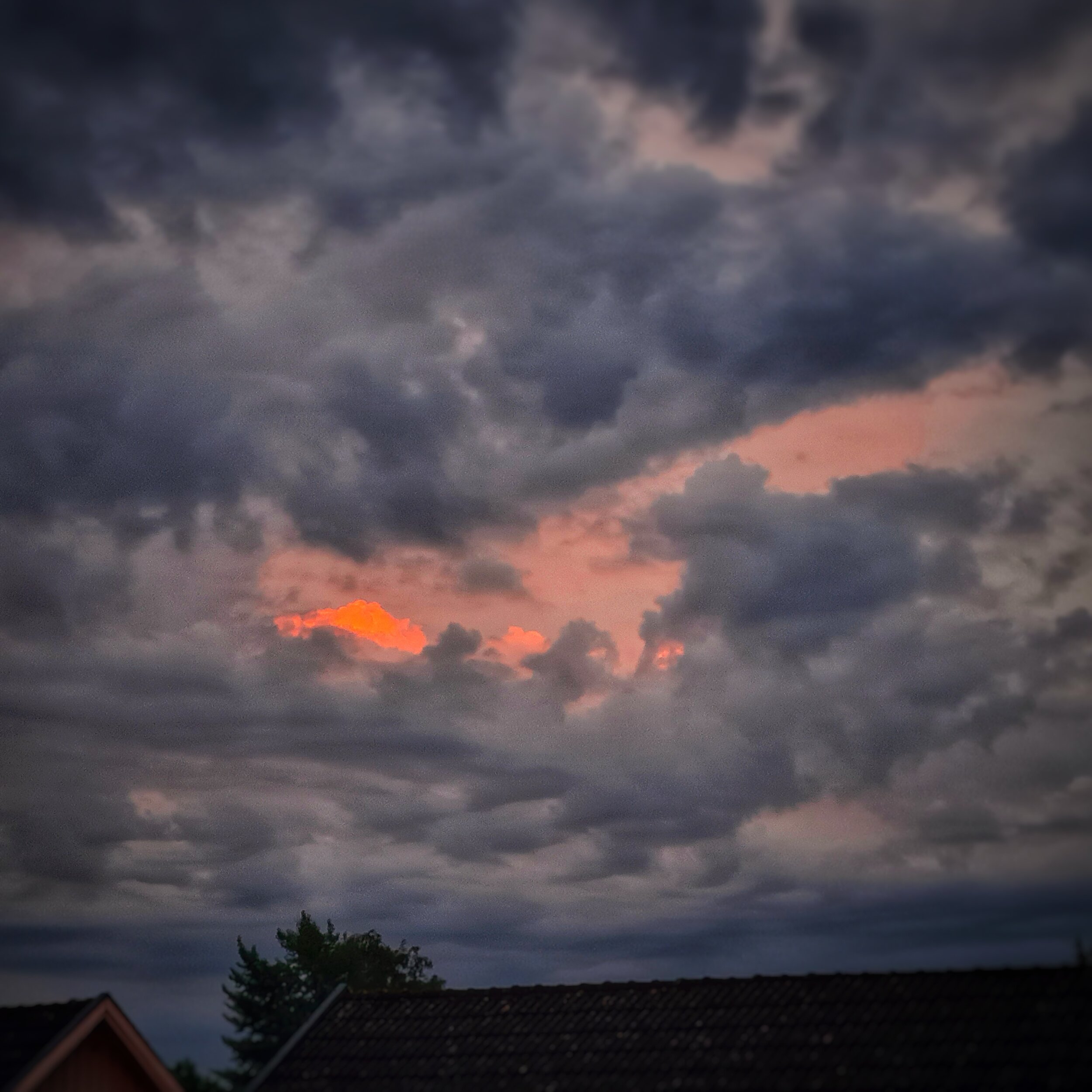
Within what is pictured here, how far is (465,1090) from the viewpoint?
3262cm

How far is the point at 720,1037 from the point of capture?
3250 cm

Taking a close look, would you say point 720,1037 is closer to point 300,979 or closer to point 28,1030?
point 28,1030

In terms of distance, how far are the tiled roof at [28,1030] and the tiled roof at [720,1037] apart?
5.73 m

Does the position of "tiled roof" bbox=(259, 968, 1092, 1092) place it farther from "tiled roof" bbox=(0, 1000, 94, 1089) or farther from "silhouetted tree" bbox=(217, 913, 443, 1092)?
"silhouetted tree" bbox=(217, 913, 443, 1092)

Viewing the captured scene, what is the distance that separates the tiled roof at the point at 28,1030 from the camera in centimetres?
3198

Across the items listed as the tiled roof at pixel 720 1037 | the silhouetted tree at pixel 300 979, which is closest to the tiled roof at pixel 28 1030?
the tiled roof at pixel 720 1037

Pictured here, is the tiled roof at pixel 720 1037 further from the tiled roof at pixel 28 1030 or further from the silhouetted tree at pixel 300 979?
the silhouetted tree at pixel 300 979

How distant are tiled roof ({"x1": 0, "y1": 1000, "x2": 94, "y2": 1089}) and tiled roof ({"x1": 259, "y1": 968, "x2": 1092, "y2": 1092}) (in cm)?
573

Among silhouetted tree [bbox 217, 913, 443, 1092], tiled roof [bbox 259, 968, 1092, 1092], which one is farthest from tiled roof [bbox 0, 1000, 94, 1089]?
silhouetted tree [bbox 217, 913, 443, 1092]

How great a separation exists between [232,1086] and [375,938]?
28.7 meters

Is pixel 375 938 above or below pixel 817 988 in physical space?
above

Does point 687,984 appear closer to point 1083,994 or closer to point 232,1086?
point 1083,994

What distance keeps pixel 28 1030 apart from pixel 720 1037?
18155 mm

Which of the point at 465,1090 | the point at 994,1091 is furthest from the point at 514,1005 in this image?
the point at 994,1091
